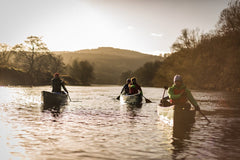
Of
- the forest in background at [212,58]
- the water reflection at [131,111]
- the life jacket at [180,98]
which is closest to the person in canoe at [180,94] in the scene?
the life jacket at [180,98]

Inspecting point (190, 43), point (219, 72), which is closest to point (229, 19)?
point (219, 72)

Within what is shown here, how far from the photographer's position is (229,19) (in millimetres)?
48531

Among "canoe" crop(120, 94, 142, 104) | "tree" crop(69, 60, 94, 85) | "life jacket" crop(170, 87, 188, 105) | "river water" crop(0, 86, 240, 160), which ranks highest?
"tree" crop(69, 60, 94, 85)

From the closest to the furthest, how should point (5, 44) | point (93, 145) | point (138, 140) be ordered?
point (93, 145), point (138, 140), point (5, 44)

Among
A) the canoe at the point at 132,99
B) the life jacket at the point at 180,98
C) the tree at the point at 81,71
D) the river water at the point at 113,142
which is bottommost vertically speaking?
the river water at the point at 113,142

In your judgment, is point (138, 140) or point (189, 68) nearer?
point (138, 140)

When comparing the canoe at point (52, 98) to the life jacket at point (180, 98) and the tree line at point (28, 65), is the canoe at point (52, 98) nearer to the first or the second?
the life jacket at point (180, 98)

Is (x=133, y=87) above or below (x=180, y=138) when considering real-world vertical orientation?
above

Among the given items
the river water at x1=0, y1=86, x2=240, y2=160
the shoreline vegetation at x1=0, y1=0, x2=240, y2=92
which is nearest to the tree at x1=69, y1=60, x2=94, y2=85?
the shoreline vegetation at x1=0, y1=0, x2=240, y2=92

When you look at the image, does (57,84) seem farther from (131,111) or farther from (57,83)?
(131,111)

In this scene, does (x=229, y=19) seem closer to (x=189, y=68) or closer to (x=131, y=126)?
(x=189, y=68)

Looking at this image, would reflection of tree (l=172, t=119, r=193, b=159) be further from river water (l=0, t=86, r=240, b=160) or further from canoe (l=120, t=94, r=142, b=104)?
canoe (l=120, t=94, r=142, b=104)

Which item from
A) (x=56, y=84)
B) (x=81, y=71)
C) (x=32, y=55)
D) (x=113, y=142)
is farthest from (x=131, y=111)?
(x=81, y=71)

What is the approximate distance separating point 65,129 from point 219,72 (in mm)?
49489
